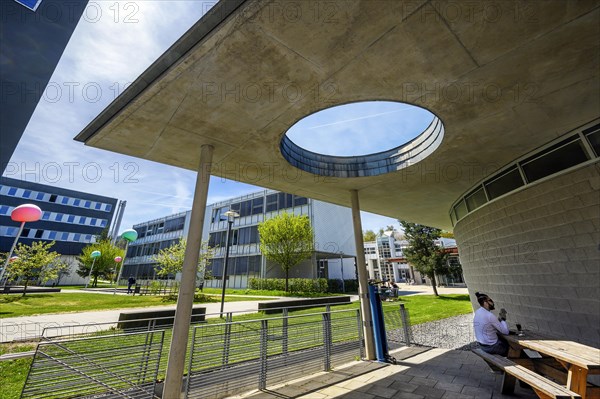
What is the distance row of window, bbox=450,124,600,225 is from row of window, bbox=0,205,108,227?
66.8 m

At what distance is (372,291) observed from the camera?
7.10 m

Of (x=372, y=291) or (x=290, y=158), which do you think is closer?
(x=290, y=158)

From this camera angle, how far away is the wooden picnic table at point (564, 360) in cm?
335

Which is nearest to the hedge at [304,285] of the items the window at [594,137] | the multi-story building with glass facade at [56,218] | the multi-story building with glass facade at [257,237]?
the multi-story building with glass facade at [257,237]

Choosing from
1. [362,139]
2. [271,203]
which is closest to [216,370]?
[362,139]

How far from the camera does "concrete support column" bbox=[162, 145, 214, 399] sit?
4.03 metres

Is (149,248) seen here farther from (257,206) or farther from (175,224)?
(257,206)

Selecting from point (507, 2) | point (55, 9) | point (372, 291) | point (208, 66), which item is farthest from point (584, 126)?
point (55, 9)

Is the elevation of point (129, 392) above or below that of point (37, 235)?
below

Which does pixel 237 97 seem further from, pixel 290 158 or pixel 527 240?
pixel 527 240

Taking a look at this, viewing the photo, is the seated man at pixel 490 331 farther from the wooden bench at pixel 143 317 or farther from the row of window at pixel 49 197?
the row of window at pixel 49 197

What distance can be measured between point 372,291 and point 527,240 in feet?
13.9

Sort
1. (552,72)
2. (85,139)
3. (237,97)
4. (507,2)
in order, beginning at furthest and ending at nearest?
1. (85,139)
2. (237,97)
3. (552,72)
4. (507,2)

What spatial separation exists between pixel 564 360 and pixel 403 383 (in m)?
2.62
